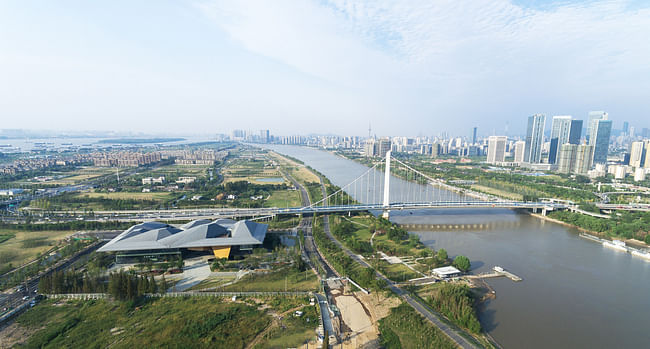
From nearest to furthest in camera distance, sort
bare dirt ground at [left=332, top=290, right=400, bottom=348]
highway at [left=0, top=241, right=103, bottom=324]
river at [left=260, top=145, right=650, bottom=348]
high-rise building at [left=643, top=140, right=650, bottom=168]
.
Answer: bare dirt ground at [left=332, top=290, right=400, bottom=348] → river at [left=260, top=145, right=650, bottom=348] → highway at [left=0, top=241, right=103, bottom=324] → high-rise building at [left=643, top=140, right=650, bottom=168]

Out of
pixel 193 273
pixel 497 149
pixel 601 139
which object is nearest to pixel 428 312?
pixel 193 273

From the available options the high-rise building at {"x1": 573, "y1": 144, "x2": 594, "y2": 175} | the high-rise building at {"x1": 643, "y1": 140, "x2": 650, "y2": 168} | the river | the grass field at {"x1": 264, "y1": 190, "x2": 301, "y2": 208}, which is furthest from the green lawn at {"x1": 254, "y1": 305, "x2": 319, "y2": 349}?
the high-rise building at {"x1": 643, "y1": 140, "x2": 650, "y2": 168}

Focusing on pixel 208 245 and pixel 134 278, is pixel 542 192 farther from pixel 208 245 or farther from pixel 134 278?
pixel 134 278

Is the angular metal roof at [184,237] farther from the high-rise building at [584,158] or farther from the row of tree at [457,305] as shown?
the high-rise building at [584,158]

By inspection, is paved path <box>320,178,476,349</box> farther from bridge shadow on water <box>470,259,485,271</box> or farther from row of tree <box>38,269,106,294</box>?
row of tree <box>38,269,106,294</box>

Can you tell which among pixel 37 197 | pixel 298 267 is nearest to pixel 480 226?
pixel 298 267

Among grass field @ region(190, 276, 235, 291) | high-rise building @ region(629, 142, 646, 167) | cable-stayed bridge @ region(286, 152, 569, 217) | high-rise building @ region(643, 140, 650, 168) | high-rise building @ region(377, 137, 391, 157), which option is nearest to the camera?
grass field @ region(190, 276, 235, 291)
